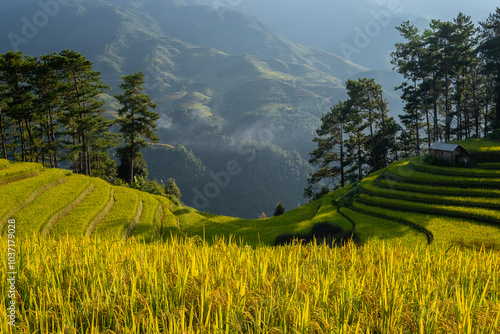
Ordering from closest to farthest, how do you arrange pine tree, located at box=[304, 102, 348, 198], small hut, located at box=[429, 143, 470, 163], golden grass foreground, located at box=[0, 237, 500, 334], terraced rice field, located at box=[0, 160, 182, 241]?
golden grass foreground, located at box=[0, 237, 500, 334], terraced rice field, located at box=[0, 160, 182, 241], small hut, located at box=[429, 143, 470, 163], pine tree, located at box=[304, 102, 348, 198]

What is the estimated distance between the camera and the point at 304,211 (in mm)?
27156

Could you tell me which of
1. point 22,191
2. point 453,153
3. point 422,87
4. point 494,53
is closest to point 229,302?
point 22,191

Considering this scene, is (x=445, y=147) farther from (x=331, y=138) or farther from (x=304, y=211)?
(x=331, y=138)

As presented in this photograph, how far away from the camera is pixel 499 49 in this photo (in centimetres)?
3684

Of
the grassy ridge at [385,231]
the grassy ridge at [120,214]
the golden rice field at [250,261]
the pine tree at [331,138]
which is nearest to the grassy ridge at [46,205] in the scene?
the golden rice field at [250,261]

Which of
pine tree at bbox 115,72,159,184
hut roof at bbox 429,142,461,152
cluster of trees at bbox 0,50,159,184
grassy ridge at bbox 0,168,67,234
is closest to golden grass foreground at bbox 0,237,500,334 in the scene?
grassy ridge at bbox 0,168,67,234

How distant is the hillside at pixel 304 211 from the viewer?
1727 centimetres

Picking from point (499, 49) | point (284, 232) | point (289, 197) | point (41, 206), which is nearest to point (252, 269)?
point (284, 232)

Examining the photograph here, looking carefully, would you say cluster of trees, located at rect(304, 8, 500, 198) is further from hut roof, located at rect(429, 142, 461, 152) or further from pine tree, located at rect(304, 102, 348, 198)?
hut roof, located at rect(429, 142, 461, 152)

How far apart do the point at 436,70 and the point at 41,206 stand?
161 feet

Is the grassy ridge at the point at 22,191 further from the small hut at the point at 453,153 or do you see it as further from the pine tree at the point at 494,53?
the pine tree at the point at 494,53

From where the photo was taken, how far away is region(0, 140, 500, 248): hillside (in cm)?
1727

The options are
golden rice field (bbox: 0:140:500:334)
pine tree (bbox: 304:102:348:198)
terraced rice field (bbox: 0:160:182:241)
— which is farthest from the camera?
pine tree (bbox: 304:102:348:198)

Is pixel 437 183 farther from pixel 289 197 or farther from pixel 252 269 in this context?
pixel 289 197
